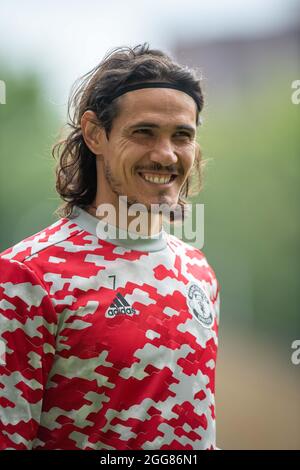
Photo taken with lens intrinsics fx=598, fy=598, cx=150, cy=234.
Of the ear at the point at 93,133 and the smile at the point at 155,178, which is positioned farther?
the ear at the point at 93,133

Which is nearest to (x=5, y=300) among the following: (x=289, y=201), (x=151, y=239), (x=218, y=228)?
(x=151, y=239)

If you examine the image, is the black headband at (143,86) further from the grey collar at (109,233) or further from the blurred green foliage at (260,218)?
the blurred green foliage at (260,218)

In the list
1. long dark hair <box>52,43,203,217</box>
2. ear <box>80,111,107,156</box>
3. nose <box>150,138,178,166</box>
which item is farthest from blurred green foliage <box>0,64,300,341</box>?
nose <box>150,138,178,166</box>

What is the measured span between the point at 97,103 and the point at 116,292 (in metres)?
0.70

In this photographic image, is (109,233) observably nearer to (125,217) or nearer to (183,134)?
(125,217)

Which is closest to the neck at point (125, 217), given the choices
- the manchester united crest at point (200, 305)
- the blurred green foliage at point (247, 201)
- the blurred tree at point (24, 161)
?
the manchester united crest at point (200, 305)

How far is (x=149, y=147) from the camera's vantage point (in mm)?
2020

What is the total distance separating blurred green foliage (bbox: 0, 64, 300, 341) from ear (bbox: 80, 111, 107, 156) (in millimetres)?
4965

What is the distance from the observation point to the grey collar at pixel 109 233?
2.05 metres

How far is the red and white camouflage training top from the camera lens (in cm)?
175

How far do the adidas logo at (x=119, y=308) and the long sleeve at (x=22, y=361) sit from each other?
20 cm

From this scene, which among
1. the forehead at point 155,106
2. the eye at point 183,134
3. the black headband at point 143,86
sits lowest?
the eye at point 183,134

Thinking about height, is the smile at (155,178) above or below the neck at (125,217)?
above

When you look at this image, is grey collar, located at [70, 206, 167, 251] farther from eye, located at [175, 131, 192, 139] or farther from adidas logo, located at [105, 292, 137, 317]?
eye, located at [175, 131, 192, 139]
